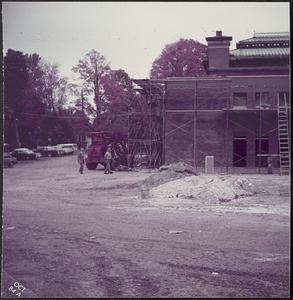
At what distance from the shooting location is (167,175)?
18047 millimetres

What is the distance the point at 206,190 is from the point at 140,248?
22.3 feet

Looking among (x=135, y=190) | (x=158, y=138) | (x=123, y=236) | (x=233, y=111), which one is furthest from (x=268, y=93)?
(x=123, y=236)

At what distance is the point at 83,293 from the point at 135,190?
1131 cm

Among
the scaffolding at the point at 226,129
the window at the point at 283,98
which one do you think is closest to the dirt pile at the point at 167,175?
the scaffolding at the point at 226,129

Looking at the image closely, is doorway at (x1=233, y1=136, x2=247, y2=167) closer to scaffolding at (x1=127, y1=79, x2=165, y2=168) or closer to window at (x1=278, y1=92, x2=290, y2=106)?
window at (x1=278, y1=92, x2=290, y2=106)

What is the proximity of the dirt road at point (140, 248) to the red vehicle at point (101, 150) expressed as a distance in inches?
519

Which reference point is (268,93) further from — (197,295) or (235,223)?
(197,295)

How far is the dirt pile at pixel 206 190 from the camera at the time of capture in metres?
13.8

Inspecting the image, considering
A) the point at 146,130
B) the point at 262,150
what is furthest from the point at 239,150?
the point at 146,130

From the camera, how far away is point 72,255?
690cm

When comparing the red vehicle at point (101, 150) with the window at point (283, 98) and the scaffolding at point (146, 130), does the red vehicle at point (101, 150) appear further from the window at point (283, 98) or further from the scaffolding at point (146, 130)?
the window at point (283, 98)

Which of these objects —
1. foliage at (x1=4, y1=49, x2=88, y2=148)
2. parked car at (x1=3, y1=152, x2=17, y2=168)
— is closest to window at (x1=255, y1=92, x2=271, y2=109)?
foliage at (x1=4, y1=49, x2=88, y2=148)

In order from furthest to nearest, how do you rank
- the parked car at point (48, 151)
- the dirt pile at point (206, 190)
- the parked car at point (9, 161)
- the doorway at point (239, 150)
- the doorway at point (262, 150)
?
the doorway at point (239, 150) → the doorway at point (262, 150) → the dirt pile at point (206, 190) → the parked car at point (48, 151) → the parked car at point (9, 161)

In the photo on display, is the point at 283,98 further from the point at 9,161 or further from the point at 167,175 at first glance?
the point at 9,161
